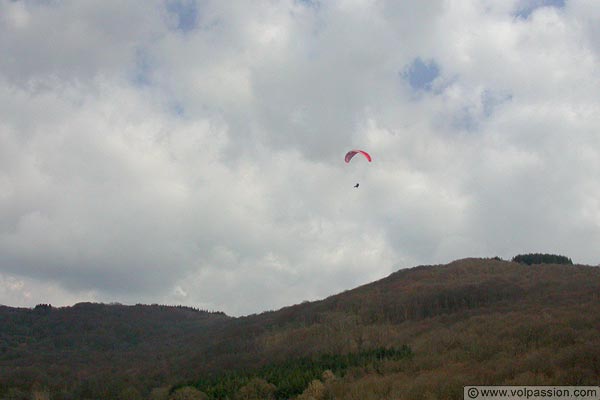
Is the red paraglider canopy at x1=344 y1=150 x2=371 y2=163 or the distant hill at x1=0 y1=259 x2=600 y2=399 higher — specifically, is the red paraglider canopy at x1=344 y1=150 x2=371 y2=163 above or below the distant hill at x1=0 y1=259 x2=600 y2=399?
above

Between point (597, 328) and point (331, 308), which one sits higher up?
point (331, 308)

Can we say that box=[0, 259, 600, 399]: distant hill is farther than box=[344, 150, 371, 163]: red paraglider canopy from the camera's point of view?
No

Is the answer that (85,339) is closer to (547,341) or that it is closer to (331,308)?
(331,308)

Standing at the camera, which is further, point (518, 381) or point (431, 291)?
point (431, 291)

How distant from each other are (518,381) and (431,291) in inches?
1061

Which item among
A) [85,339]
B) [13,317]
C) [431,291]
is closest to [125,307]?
[13,317]

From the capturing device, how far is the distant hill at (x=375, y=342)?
17094 millimetres

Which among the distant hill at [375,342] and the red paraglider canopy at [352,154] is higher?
the red paraglider canopy at [352,154]

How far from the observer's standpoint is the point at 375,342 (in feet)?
97.7

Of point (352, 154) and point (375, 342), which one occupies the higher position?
point (352, 154)

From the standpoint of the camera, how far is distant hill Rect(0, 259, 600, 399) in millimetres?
17094

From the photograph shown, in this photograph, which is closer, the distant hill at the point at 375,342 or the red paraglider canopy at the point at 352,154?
the distant hill at the point at 375,342

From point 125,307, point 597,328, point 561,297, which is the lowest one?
point 597,328

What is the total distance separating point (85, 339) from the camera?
60.3 meters
